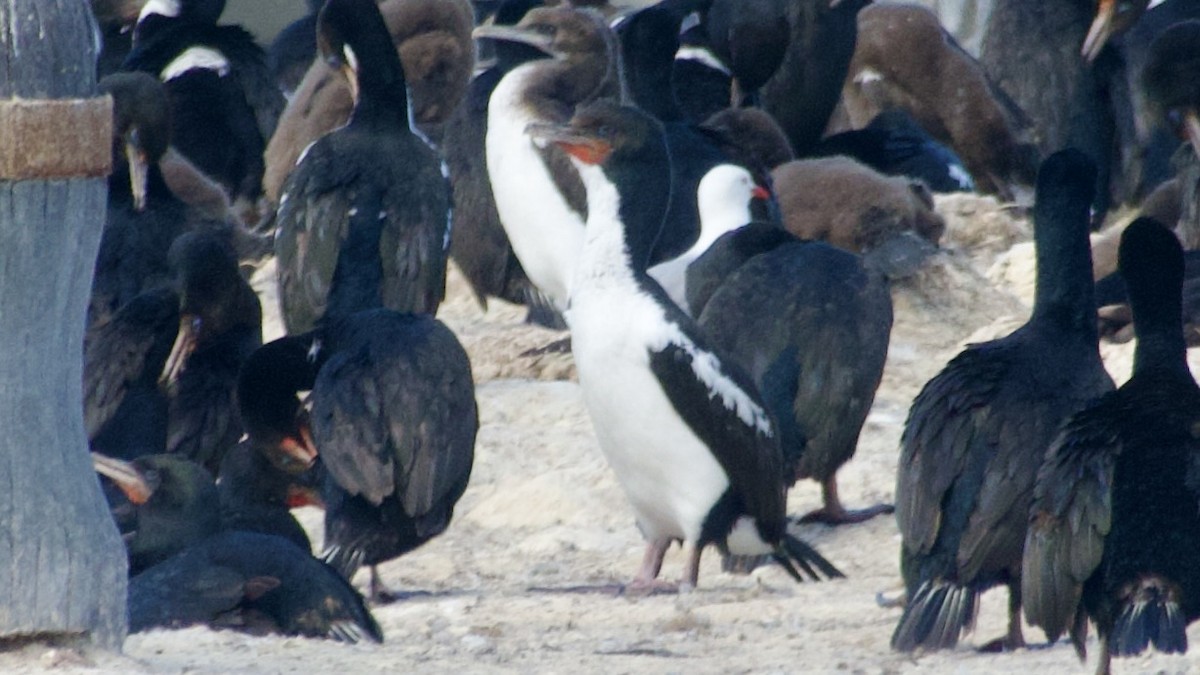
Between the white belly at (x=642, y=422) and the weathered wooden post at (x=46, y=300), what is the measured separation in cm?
273

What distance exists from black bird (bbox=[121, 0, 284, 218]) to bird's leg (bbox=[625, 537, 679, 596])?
6405 mm

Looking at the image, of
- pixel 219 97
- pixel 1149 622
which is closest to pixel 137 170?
pixel 219 97

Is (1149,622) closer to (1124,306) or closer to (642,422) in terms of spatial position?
(642,422)

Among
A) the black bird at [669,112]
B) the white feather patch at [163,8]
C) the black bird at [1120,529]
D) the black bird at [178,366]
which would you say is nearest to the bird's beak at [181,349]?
the black bird at [178,366]

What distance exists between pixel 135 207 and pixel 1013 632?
5.18 m

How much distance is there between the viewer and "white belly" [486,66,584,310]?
10820mm

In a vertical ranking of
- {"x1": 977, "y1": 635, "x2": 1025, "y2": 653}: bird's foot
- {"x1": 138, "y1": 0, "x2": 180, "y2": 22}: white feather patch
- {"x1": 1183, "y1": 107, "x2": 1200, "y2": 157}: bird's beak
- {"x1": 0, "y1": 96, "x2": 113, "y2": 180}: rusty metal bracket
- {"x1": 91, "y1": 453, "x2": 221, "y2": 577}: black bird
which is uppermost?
{"x1": 0, "y1": 96, "x2": 113, "y2": 180}: rusty metal bracket

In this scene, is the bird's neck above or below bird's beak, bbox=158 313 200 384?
above

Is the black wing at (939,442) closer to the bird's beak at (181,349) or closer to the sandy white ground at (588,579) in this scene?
the sandy white ground at (588,579)

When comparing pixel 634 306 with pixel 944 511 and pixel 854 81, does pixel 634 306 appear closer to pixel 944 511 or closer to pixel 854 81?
pixel 944 511

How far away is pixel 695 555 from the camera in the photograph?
24.7ft

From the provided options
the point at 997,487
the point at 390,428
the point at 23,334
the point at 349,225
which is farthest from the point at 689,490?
the point at 23,334

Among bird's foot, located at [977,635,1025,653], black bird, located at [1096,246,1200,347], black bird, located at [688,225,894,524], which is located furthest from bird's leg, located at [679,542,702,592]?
black bird, located at [1096,246,1200,347]

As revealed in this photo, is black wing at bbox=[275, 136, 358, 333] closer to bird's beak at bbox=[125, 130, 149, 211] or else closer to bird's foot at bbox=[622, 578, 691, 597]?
bird's beak at bbox=[125, 130, 149, 211]
